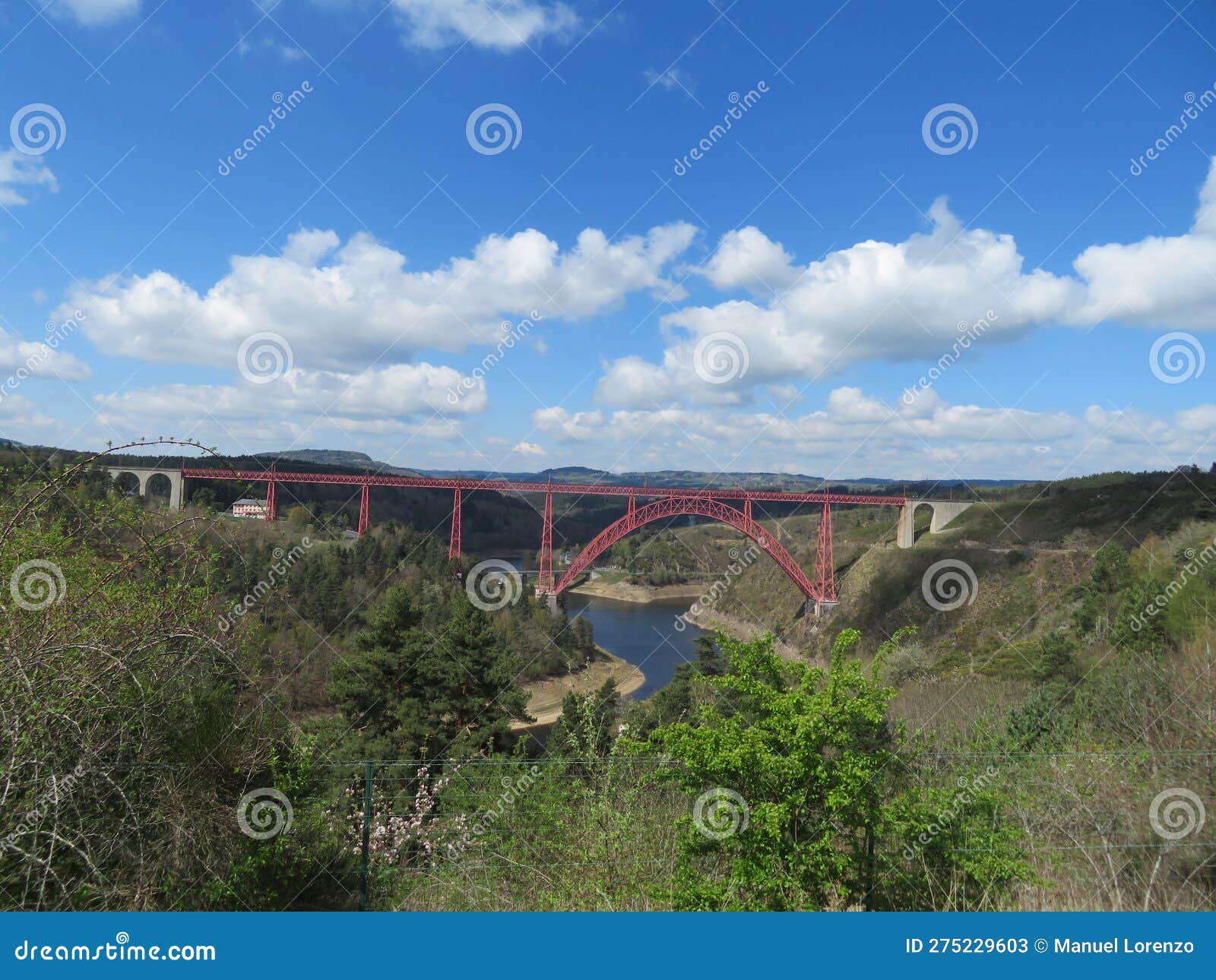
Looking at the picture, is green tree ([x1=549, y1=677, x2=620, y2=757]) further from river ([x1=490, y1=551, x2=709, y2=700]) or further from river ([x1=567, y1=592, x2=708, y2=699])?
river ([x1=567, y1=592, x2=708, y2=699])

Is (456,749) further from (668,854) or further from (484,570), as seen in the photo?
(484,570)

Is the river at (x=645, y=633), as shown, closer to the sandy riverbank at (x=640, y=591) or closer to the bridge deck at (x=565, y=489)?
the sandy riverbank at (x=640, y=591)

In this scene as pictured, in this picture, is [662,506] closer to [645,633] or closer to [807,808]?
[645,633]

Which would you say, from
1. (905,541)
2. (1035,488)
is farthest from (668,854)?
(1035,488)

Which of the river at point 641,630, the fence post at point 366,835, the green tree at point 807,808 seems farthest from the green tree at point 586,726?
the river at point 641,630

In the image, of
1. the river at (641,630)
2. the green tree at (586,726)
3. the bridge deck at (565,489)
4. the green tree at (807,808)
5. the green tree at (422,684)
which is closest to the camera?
the green tree at (807,808)

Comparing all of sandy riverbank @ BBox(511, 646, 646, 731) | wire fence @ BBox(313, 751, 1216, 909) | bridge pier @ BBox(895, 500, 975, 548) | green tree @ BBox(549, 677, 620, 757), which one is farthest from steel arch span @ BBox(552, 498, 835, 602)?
wire fence @ BBox(313, 751, 1216, 909)
